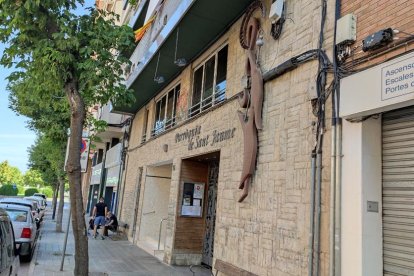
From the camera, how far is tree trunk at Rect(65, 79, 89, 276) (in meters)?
7.83

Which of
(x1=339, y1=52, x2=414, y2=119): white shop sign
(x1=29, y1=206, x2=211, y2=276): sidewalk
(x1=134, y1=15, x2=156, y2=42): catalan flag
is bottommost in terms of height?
(x1=29, y1=206, x2=211, y2=276): sidewalk

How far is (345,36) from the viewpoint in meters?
5.06

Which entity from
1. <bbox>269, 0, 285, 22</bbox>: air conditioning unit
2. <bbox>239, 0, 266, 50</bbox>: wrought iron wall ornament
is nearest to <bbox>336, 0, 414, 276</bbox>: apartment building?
<bbox>269, 0, 285, 22</bbox>: air conditioning unit

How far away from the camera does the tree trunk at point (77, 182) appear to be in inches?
308

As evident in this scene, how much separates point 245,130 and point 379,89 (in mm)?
3148

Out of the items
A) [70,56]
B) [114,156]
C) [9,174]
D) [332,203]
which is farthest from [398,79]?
[9,174]

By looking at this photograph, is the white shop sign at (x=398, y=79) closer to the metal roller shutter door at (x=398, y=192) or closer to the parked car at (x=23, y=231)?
the metal roller shutter door at (x=398, y=192)

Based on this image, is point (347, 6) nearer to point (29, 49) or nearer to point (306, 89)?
point (306, 89)

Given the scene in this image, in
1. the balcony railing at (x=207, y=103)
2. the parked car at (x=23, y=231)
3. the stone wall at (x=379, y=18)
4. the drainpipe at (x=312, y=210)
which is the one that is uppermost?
the balcony railing at (x=207, y=103)

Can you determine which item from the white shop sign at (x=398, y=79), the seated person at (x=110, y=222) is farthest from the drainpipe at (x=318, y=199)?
the seated person at (x=110, y=222)

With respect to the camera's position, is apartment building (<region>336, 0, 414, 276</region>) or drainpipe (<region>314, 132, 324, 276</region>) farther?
drainpipe (<region>314, 132, 324, 276</region>)

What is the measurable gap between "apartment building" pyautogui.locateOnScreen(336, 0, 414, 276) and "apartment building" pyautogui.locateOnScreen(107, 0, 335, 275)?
0.40 metres

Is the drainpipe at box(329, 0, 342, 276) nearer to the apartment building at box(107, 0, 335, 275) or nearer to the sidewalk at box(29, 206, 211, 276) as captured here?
the apartment building at box(107, 0, 335, 275)

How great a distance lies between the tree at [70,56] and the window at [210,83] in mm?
2411
